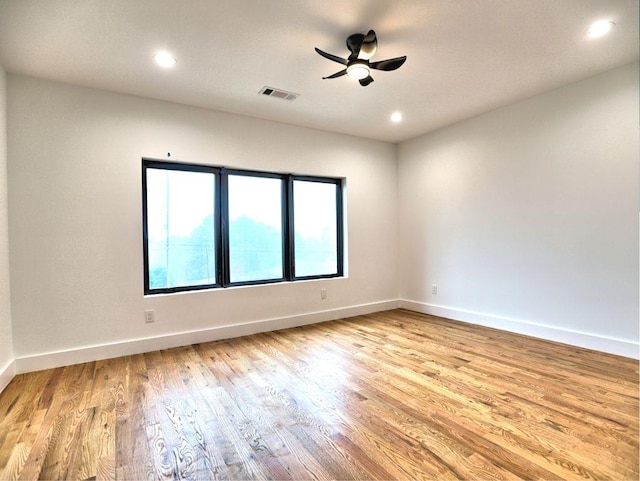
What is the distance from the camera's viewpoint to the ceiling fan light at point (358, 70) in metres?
2.53

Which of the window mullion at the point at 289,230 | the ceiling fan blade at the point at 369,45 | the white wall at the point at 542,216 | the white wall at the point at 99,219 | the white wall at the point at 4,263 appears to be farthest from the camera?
the window mullion at the point at 289,230

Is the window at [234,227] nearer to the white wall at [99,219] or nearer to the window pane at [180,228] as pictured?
the window pane at [180,228]

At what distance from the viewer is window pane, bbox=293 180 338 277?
15.2 feet

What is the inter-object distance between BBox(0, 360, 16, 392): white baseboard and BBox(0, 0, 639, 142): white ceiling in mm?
2550

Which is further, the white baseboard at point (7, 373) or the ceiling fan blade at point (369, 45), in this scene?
the white baseboard at point (7, 373)

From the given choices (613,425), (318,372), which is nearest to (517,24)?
(613,425)

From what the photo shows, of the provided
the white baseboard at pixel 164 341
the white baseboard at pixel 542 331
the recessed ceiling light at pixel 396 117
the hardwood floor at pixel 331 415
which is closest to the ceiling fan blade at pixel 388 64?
the recessed ceiling light at pixel 396 117

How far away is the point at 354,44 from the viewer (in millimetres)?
2477

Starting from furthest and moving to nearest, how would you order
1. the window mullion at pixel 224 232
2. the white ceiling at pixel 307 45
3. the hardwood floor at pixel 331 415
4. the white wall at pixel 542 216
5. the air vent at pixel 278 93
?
the window mullion at pixel 224 232
the air vent at pixel 278 93
the white wall at pixel 542 216
the white ceiling at pixel 307 45
the hardwood floor at pixel 331 415

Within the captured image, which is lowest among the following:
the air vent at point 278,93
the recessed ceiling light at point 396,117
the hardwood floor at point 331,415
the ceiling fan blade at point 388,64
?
the hardwood floor at point 331,415

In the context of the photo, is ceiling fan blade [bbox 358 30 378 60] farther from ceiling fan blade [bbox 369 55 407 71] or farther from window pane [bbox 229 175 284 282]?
window pane [bbox 229 175 284 282]

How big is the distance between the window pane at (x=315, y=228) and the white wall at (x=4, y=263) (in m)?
2.97

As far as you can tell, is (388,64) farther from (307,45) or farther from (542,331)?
(542,331)

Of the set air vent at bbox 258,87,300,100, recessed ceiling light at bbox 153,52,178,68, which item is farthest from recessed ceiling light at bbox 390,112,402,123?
recessed ceiling light at bbox 153,52,178,68
